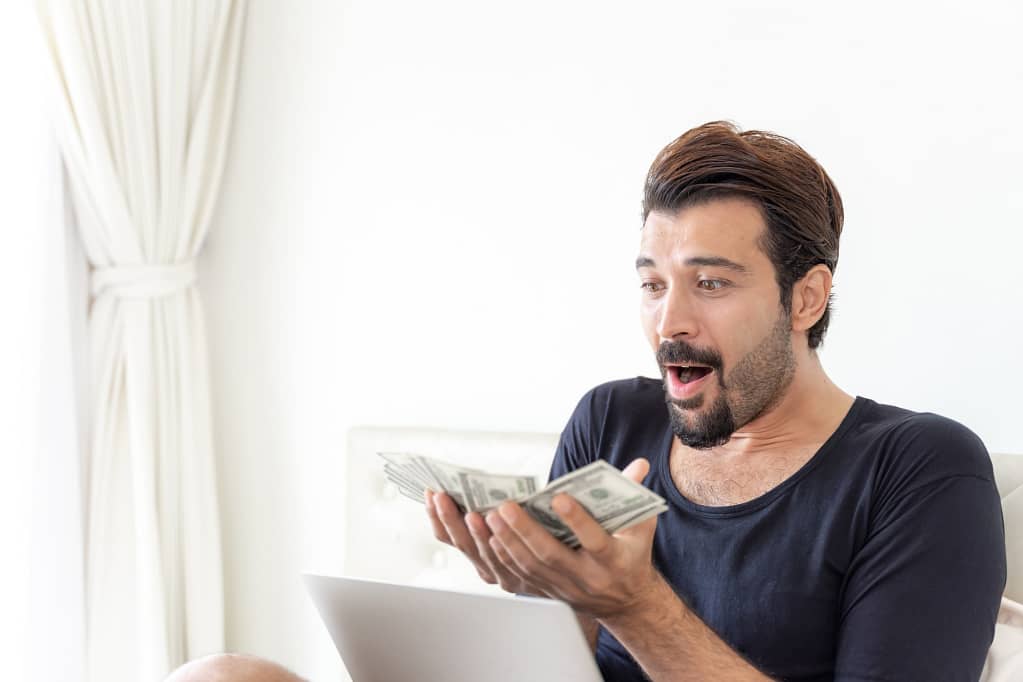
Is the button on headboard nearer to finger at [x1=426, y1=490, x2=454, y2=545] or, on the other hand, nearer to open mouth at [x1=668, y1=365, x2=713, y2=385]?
open mouth at [x1=668, y1=365, x2=713, y2=385]

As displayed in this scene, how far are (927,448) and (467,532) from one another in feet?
1.89

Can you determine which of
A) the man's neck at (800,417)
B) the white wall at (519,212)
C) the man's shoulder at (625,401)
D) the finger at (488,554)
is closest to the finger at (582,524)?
the finger at (488,554)

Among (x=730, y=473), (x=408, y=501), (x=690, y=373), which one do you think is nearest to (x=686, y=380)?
(x=690, y=373)

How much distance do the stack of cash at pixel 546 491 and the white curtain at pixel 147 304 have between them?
1.31 m

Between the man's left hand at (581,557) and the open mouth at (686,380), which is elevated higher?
the open mouth at (686,380)

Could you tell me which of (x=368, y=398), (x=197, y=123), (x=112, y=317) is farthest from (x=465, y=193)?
(x=112, y=317)

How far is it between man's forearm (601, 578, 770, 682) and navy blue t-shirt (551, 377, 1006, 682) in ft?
0.44

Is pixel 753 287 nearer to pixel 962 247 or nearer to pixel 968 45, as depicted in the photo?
pixel 962 247

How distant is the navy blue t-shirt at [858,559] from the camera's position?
122cm

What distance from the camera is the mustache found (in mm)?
1450

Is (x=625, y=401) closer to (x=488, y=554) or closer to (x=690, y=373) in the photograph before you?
(x=690, y=373)

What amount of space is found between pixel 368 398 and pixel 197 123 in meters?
0.72

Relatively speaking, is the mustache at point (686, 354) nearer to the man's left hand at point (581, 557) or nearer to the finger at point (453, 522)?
the man's left hand at point (581, 557)

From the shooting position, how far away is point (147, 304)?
237cm
